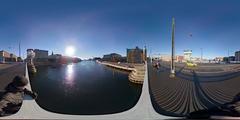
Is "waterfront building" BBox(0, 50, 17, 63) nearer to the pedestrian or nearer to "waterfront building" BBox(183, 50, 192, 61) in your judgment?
the pedestrian

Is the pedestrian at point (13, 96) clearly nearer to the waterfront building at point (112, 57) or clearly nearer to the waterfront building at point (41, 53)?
the waterfront building at point (41, 53)

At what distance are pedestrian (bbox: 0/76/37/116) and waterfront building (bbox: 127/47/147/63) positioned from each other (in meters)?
1.02

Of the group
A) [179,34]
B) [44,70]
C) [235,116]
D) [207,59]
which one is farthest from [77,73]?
[235,116]

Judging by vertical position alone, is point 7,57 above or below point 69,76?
above

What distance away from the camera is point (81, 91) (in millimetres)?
1862

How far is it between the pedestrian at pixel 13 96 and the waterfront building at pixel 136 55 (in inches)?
40.1

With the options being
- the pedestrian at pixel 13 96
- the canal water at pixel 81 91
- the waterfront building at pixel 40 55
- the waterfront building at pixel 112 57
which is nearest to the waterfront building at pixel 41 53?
the waterfront building at pixel 40 55

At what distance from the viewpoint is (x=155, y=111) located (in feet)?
6.19

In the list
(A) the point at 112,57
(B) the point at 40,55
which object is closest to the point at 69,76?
(B) the point at 40,55

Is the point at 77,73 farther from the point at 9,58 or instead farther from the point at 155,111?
the point at 155,111

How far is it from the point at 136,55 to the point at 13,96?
3.99ft

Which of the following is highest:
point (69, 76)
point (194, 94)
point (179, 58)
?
point (179, 58)

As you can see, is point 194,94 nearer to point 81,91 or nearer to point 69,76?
point 81,91

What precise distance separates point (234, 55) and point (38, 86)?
2001mm
